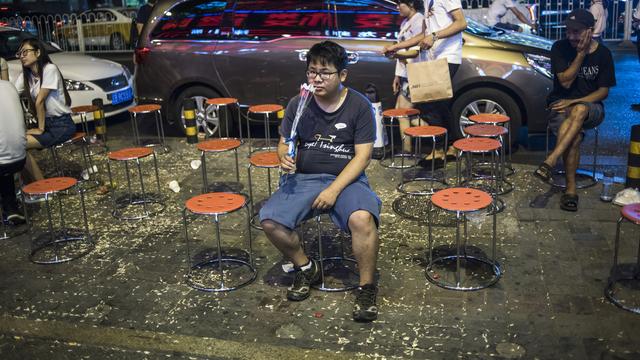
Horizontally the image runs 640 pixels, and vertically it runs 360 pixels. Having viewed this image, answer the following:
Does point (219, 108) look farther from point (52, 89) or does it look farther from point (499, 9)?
point (499, 9)

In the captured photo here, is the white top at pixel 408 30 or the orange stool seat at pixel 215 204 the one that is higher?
the white top at pixel 408 30

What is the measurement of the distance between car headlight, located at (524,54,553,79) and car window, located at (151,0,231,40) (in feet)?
12.0

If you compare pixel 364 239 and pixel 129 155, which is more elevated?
pixel 129 155

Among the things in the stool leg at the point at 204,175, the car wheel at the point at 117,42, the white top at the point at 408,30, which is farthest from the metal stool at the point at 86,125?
the car wheel at the point at 117,42

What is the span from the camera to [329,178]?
4.71 meters

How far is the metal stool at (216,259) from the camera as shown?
468 cm

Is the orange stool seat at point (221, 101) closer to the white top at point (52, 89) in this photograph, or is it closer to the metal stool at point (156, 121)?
the metal stool at point (156, 121)

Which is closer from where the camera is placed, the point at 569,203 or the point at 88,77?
the point at 569,203

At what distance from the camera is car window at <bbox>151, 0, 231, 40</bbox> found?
8672 mm

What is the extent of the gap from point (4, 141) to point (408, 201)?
3627mm

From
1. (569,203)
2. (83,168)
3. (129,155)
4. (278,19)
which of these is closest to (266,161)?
(129,155)

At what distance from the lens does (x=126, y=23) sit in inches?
752

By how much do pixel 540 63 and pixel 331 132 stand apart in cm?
386

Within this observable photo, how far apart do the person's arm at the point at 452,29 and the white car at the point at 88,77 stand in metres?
5.22
